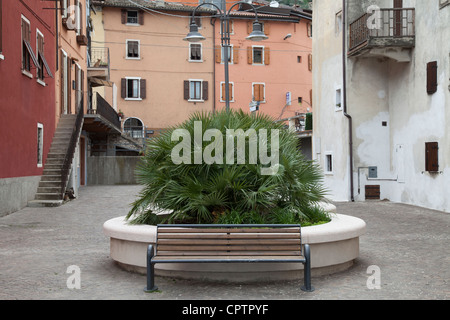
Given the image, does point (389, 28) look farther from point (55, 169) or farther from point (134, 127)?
point (134, 127)

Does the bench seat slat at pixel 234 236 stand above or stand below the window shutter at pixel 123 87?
below

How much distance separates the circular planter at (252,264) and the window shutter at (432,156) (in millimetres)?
11532

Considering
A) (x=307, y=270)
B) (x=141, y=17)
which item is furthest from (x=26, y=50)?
(x=141, y=17)

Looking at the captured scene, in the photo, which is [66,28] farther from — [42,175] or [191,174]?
[191,174]

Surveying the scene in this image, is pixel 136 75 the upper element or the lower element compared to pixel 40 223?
upper

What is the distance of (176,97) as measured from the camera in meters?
42.7

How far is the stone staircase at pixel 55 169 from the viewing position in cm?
1870

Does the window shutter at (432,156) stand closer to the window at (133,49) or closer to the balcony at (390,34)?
the balcony at (390,34)

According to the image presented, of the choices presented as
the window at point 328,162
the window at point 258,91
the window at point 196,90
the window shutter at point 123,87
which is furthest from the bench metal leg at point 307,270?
the window at point 258,91

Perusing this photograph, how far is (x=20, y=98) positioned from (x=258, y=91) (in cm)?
2913

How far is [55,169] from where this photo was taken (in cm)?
2025

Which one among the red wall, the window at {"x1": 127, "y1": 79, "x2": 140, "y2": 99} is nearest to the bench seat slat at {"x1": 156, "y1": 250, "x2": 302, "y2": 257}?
the red wall

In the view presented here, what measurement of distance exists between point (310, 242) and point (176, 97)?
36.5 metres
